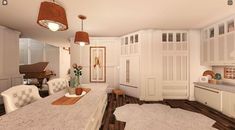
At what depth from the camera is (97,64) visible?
682 centimetres

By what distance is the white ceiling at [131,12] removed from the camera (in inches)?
127

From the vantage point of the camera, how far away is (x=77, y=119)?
134 cm

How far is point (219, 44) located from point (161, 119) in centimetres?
299

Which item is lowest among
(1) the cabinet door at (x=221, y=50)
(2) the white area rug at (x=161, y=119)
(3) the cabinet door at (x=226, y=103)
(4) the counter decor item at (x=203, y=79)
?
(2) the white area rug at (x=161, y=119)

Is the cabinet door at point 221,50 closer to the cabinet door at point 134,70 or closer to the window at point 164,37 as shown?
the window at point 164,37

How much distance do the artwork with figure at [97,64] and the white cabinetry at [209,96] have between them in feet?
13.0

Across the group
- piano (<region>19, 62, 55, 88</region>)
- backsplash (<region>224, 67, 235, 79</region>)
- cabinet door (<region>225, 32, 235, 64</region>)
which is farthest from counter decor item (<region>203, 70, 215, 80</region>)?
piano (<region>19, 62, 55, 88</region>)

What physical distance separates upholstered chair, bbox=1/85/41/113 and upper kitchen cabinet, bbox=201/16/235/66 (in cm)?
479

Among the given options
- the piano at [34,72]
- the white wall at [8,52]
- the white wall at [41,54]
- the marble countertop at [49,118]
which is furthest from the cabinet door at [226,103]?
the white wall at [41,54]

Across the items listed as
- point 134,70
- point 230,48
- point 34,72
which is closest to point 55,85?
point 134,70

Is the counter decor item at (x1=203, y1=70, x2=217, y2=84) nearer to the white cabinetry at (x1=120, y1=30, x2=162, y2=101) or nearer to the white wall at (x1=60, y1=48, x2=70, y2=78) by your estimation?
the white cabinetry at (x1=120, y1=30, x2=162, y2=101)

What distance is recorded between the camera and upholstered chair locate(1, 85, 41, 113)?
176 cm

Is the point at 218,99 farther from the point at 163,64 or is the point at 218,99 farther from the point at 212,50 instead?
the point at 163,64

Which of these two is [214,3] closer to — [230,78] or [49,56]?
[230,78]
